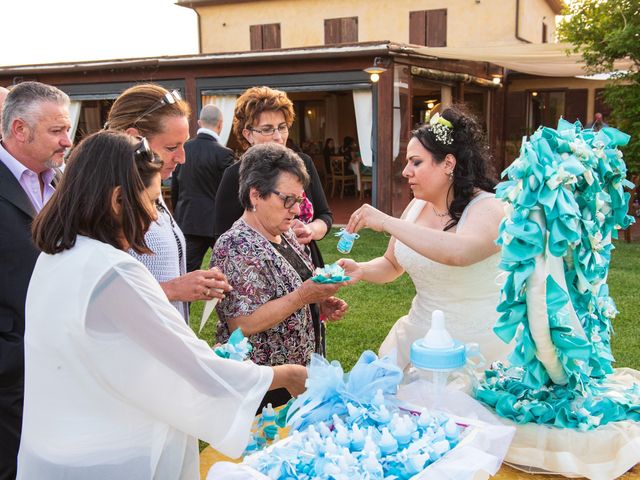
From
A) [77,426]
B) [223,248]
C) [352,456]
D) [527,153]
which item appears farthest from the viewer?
[223,248]

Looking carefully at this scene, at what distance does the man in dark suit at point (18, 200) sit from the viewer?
2.30 meters

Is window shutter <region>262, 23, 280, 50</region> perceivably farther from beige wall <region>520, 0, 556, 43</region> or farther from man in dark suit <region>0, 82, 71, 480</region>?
man in dark suit <region>0, 82, 71, 480</region>

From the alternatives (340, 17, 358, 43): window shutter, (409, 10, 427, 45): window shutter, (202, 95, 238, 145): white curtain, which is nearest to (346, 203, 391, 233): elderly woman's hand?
(202, 95, 238, 145): white curtain

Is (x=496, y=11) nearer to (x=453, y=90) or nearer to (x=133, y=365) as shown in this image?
(x=453, y=90)

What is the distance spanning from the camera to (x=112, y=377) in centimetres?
137

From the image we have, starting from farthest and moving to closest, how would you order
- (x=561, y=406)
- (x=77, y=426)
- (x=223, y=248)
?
(x=223, y=248)
(x=561, y=406)
(x=77, y=426)

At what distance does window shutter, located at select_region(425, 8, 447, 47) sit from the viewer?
58.2 feet

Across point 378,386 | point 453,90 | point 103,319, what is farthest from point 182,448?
point 453,90

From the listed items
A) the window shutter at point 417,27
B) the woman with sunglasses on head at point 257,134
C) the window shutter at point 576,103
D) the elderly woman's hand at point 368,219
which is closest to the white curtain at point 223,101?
the window shutter at point 417,27

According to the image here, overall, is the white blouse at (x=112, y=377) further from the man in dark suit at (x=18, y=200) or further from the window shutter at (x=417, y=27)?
the window shutter at (x=417, y=27)

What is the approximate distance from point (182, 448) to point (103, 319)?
42 centimetres

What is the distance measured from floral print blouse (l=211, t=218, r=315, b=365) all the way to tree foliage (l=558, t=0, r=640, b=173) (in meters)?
9.53

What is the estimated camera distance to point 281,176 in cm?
237

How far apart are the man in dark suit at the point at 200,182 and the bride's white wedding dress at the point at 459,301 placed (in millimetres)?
3856
